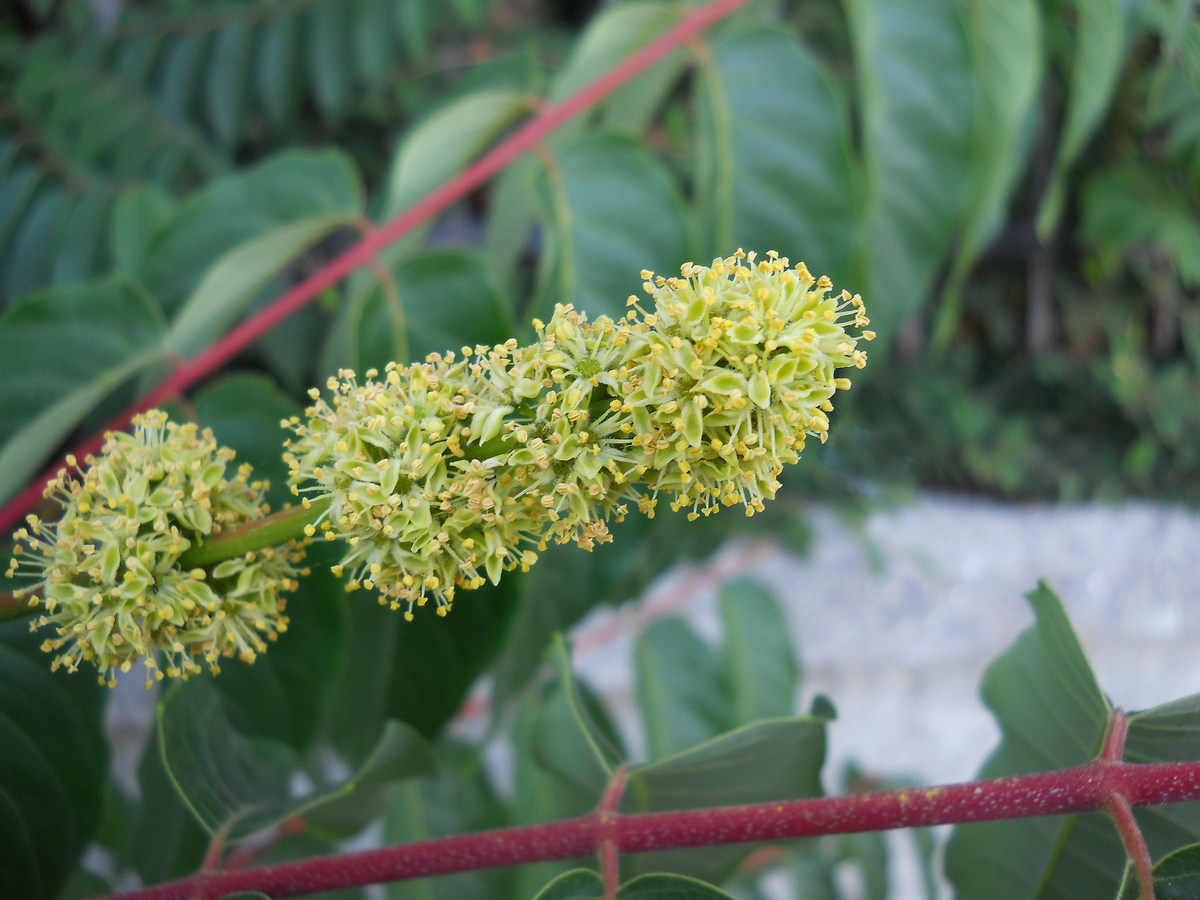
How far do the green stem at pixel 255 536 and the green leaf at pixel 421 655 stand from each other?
0.30m

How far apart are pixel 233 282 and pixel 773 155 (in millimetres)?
563

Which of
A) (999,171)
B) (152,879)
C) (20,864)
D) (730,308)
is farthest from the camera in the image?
(999,171)

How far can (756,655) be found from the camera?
63.0 inches

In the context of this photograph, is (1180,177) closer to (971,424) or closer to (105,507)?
(971,424)

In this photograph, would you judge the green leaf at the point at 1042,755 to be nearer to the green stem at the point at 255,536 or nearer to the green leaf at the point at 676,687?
the green stem at the point at 255,536

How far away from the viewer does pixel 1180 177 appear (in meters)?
1.91

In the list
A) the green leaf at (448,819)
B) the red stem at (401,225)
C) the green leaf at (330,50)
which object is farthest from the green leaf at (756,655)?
the green leaf at (330,50)

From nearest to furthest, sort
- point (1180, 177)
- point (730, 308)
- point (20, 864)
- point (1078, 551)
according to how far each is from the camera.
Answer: point (730, 308), point (20, 864), point (1180, 177), point (1078, 551)

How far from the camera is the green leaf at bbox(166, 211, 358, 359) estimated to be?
804 mm

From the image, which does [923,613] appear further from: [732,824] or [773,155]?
[732,824]

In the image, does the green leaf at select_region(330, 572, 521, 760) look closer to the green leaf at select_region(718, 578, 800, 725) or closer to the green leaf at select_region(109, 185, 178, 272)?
the green leaf at select_region(109, 185, 178, 272)

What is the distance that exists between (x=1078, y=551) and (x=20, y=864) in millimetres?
2623

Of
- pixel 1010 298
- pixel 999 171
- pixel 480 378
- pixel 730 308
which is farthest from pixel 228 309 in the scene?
pixel 1010 298

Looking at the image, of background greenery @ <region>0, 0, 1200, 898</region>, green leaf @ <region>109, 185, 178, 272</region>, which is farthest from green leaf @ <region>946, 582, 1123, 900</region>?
green leaf @ <region>109, 185, 178, 272</region>
